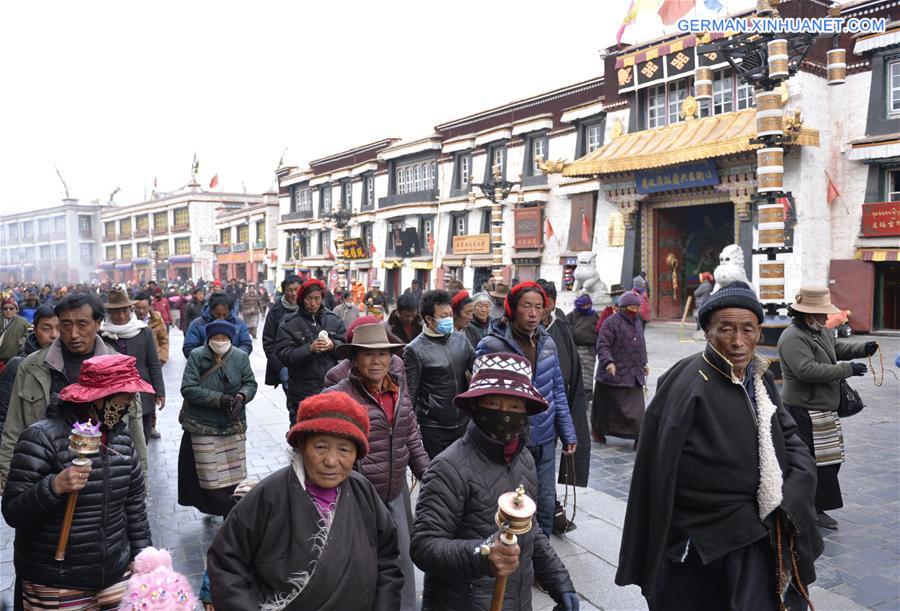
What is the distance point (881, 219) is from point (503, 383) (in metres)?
18.8

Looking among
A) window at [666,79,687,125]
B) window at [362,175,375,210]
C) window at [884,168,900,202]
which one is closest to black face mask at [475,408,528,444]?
window at [884,168,900,202]

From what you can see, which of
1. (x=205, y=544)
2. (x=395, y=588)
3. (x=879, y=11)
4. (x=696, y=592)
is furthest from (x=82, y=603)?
(x=879, y=11)

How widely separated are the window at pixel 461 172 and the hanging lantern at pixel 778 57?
73.9 feet

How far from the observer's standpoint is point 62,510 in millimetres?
2885

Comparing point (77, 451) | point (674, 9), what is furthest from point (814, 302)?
point (674, 9)

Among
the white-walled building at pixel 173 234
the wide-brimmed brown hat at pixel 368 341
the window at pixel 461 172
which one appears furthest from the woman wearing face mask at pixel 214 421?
the white-walled building at pixel 173 234

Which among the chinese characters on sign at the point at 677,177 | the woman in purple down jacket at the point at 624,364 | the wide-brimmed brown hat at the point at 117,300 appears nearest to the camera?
the wide-brimmed brown hat at the point at 117,300

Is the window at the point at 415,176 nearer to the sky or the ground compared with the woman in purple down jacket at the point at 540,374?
nearer to the sky

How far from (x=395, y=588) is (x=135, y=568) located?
1080 mm

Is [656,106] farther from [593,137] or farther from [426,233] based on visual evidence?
[426,233]

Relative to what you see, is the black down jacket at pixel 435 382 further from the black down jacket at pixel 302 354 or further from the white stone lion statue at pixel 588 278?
the white stone lion statue at pixel 588 278

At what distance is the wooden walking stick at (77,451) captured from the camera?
2.78 m

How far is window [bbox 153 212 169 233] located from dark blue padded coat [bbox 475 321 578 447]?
65.8m

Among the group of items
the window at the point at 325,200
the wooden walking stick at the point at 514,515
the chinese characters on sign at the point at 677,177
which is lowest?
the wooden walking stick at the point at 514,515
